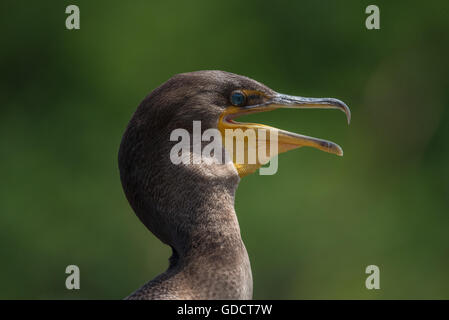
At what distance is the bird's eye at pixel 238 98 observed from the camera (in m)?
2.89

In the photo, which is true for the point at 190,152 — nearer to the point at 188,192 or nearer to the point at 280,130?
the point at 188,192

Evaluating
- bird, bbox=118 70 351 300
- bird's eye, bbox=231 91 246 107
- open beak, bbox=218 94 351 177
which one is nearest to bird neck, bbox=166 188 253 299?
bird, bbox=118 70 351 300

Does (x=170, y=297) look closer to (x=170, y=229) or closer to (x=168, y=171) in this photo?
(x=170, y=229)

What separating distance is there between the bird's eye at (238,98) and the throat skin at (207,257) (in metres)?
0.37

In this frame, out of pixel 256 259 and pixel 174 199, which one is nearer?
pixel 174 199

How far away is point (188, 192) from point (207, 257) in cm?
24

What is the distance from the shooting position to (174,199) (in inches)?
105

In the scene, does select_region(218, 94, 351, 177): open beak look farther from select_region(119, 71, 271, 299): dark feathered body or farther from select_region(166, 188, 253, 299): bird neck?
select_region(166, 188, 253, 299): bird neck

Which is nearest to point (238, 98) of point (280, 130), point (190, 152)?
point (280, 130)

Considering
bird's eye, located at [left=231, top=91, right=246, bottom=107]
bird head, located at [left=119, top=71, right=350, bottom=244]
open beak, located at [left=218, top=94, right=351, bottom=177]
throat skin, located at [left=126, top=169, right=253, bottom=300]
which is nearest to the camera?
throat skin, located at [left=126, top=169, right=253, bottom=300]

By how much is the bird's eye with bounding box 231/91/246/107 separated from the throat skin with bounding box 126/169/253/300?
366 mm

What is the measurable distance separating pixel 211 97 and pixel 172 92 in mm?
161

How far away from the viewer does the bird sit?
2.58 m

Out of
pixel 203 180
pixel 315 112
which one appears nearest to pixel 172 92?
pixel 203 180
